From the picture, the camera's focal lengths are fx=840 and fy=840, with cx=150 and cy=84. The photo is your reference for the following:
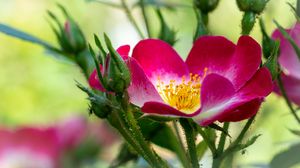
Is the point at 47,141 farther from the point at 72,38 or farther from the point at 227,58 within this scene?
the point at 227,58

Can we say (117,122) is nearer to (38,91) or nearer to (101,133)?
(101,133)

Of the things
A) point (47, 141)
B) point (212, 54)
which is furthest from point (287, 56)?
point (47, 141)

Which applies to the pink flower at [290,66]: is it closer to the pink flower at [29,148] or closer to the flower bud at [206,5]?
the flower bud at [206,5]

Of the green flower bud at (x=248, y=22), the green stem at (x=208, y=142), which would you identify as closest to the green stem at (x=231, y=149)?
the green stem at (x=208, y=142)

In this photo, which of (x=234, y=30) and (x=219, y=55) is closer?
(x=219, y=55)

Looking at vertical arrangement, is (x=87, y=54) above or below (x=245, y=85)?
below

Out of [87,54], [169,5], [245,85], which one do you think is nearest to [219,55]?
[245,85]

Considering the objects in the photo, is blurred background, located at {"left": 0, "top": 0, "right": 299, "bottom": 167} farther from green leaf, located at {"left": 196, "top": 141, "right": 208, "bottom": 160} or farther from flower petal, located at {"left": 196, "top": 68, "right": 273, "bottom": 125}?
flower petal, located at {"left": 196, "top": 68, "right": 273, "bottom": 125}
